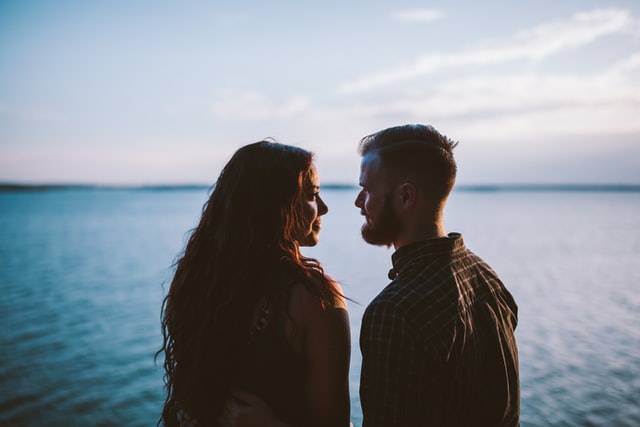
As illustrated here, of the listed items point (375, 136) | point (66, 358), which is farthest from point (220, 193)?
point (66, 358)

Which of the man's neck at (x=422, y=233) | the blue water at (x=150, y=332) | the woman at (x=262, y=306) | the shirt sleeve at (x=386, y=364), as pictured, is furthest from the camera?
the blue water at (x=150, y=332)

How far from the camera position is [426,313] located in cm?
197

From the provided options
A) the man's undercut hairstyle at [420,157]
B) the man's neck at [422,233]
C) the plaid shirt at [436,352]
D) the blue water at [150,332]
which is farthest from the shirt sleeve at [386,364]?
the blue water at [150,332]

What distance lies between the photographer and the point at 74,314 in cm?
1342

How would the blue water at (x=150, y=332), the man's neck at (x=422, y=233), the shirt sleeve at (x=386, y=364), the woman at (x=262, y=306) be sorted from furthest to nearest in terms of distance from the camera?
the blue water at (x=150, y=332) → the man's neck at (x=422, y=233) → the woman at (x=262, y=306) → the shirt sleeve at (x=386, y=364)

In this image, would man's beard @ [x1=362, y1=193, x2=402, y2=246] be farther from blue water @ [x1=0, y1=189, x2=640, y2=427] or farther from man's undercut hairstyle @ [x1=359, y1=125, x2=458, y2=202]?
blue water @ [x1=0, y1=189, x2=640, y2=427]

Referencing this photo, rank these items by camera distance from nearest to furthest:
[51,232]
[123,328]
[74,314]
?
1. [123,328]
2. [74,314]
3. [51,232]

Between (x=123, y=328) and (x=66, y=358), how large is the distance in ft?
7.16

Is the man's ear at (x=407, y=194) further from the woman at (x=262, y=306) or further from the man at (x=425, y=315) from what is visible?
the woman at (x=262, y=306)

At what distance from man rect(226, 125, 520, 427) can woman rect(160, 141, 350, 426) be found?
18cm

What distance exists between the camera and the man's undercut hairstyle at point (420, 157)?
2.36 m

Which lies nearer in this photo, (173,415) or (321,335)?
(321,335)

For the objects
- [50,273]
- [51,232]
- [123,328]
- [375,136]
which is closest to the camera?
[375,136]

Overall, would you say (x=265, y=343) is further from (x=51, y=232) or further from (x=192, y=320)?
(x=51, y=232)
